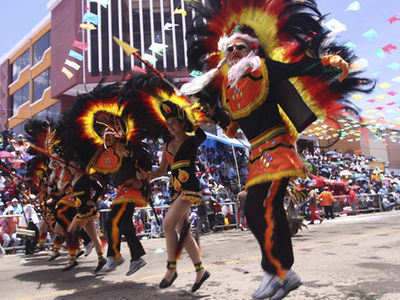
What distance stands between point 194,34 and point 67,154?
2.91 m

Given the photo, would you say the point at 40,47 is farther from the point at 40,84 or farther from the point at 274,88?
the point at 274,88

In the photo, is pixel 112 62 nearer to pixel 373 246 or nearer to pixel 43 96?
pixel 43 96

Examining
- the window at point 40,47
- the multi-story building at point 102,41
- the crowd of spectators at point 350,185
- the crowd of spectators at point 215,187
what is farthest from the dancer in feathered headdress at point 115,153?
the window at point 40,47


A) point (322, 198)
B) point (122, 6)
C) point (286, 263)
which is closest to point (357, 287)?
point (286, 263)

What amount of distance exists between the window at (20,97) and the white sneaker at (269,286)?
35004 mm

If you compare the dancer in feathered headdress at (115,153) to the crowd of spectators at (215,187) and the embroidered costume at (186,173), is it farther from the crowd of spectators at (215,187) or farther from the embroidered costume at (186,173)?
the embroidered costume at (186,173)

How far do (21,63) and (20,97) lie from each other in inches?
141

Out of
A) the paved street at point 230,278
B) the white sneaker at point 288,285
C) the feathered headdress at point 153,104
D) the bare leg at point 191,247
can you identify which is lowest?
the paved street at point 230,278

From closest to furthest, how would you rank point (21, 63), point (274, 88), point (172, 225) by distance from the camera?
point (274, 88) < point (172, 225) < point (21, 63)

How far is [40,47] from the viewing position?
31.9m

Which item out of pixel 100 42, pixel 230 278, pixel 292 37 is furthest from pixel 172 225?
pixel 100 42

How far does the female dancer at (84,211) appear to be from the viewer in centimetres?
523

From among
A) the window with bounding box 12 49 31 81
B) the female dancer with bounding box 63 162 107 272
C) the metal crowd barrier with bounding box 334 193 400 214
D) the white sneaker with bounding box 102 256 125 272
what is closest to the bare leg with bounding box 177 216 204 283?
the white sneaker with bounding box 102 256 125 272

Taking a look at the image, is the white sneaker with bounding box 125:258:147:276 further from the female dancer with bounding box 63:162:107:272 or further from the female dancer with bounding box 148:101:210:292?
the female dancer with bounding box 63:162:107:272
